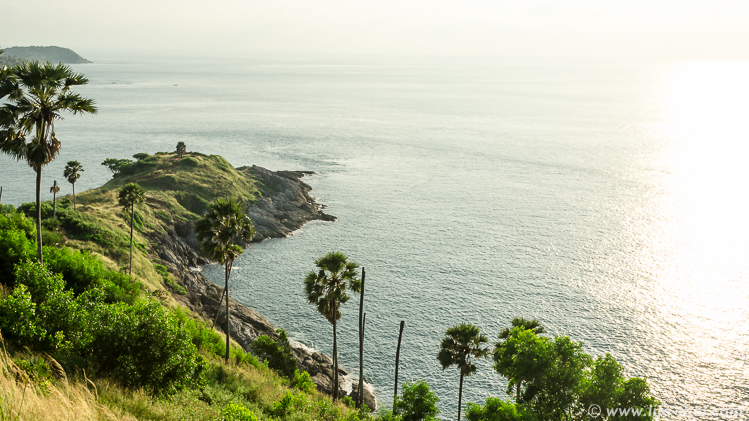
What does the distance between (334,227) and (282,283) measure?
91.9 ft

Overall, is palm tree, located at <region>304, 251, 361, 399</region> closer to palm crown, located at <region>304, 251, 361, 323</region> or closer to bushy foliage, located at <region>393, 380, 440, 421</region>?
palm crown, located at <region>304, 251, 361, 323</region>

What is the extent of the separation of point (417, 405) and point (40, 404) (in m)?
30.0

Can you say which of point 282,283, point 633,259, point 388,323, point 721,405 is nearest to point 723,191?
point 633,259

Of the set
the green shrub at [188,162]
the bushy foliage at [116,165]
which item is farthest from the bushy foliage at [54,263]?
the bushy foliage at [116,165]

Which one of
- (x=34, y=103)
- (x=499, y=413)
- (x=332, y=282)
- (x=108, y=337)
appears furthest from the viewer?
(x=332, y=282)

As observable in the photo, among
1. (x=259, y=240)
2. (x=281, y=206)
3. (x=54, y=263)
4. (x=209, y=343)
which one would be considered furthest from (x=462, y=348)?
(x=281, y=206)

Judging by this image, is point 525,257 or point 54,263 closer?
point 54,263

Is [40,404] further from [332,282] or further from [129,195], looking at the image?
[129,195]

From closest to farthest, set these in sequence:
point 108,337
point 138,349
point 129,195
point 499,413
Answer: point 108,337 < point 138,349 < point 499,413 < point 129,195

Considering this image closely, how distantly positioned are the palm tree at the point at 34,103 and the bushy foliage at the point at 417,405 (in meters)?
30.9

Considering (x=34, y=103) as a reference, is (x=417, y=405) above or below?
below

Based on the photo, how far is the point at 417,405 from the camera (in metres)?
37.8

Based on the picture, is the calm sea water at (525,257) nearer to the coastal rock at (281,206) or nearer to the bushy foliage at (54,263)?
the coastal rock at (281,206)

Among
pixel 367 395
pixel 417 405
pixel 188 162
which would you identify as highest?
pixel 188 162
